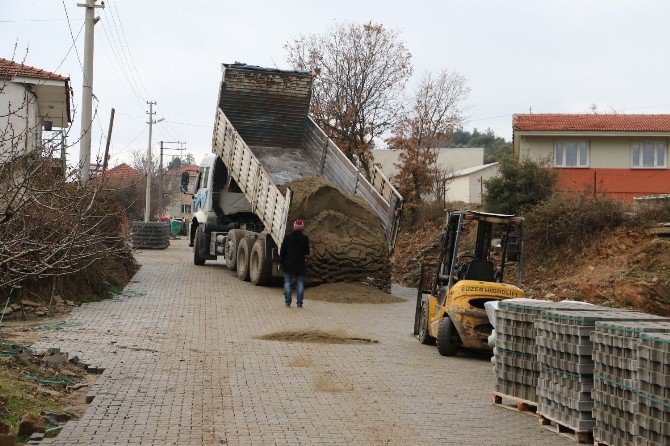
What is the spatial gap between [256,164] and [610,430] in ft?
53.3

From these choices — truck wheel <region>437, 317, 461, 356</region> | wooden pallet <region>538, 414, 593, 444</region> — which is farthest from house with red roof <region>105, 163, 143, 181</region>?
wooden pallet <region>538, 414, 593, 444</region>

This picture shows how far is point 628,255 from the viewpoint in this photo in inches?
844

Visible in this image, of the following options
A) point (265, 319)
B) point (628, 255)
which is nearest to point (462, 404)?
point (265, 319)

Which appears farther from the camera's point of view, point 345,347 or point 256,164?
point 256,164

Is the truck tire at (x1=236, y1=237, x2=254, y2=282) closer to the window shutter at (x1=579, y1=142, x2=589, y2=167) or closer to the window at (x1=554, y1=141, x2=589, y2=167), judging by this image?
the window at (x1=554, y1=141, x2=589, y2=167)

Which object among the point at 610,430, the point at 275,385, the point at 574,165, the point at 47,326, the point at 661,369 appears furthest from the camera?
the point at 574,165

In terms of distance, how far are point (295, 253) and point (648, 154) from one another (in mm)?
22296

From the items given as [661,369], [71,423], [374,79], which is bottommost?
[71,423]

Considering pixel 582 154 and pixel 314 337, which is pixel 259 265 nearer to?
pixel 314 337

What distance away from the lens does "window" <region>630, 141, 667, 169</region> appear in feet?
119

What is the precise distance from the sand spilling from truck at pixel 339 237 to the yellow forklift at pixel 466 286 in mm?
6223

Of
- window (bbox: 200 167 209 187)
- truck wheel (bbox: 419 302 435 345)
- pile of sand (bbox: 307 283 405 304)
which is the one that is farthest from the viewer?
window (bbox: 200 167 209 187)

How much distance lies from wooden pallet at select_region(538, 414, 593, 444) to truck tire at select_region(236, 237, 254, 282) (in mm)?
15437

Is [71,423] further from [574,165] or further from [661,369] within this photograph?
[574,165]
